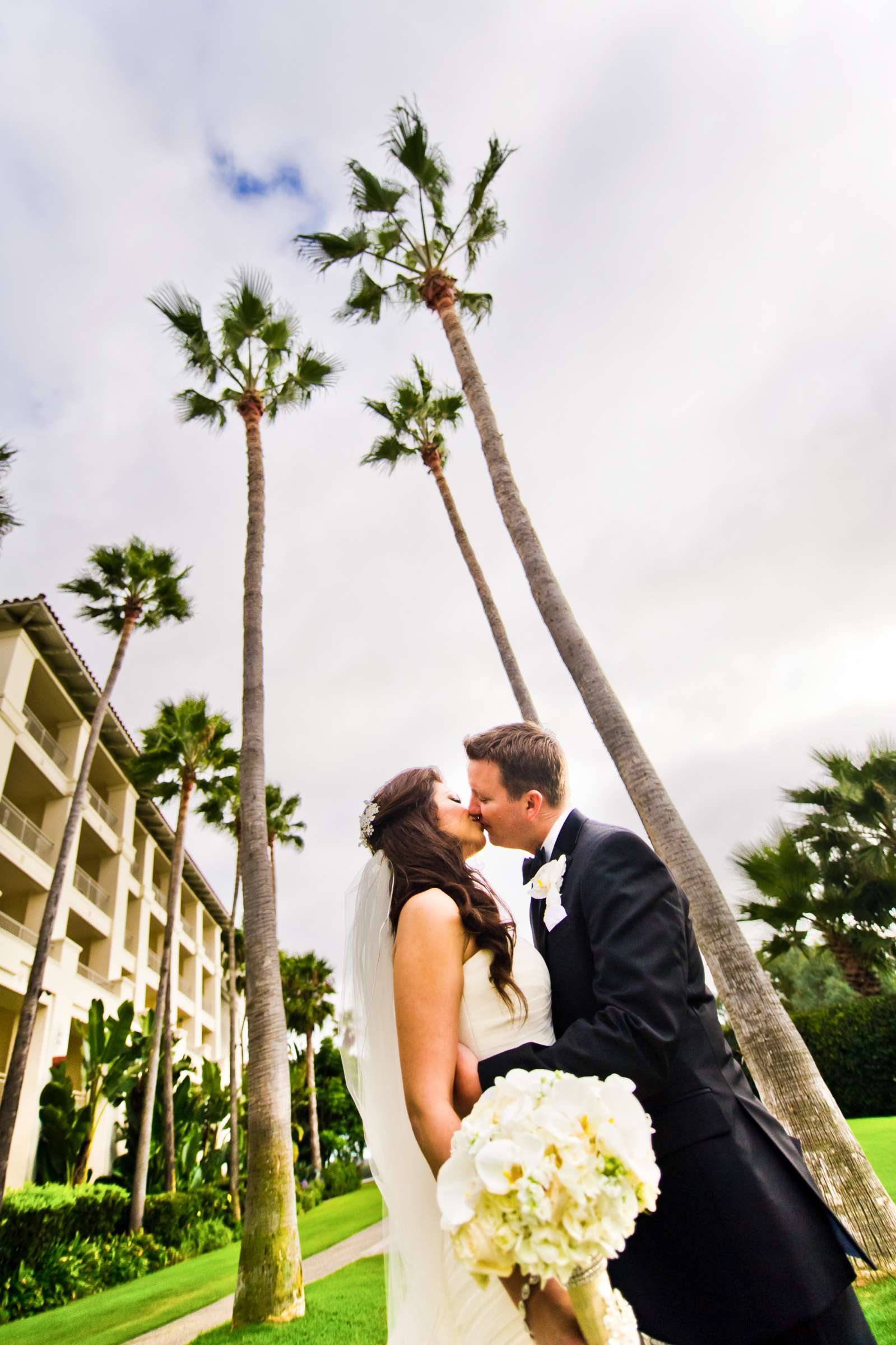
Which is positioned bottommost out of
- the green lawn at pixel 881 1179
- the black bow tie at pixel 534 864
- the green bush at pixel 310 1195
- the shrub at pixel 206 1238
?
the green lawn at pixel 881 1179

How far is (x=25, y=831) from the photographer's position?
21156 mm

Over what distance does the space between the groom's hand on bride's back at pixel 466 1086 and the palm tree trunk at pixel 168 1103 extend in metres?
22.9

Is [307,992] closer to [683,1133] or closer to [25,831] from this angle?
[25,831]

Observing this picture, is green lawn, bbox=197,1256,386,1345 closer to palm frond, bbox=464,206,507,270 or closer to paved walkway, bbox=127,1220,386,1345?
paved walkway, bbox=127,1220,386,1345

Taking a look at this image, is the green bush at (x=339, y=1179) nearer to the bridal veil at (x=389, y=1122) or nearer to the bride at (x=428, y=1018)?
the bridal veil at (x=389, y=1122)

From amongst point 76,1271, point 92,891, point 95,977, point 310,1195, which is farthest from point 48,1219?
point 310,1195

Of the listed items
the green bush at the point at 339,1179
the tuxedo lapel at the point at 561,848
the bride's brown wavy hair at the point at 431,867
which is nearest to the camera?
the bride's brown wavy hair at the point at 431,867

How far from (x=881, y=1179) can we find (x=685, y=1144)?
8253 mm

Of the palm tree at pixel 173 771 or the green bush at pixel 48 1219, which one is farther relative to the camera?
the palm tree at pixel 173 771

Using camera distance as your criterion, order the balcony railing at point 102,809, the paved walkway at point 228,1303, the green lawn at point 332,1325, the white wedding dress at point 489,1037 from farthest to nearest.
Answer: the balcony railing at point 102,809, the paved walkway at point 228,1303, the green lawn at point 332,1325, the white wedding dress at point 489,1037

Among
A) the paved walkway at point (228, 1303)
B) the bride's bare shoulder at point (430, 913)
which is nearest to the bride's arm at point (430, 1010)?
the bride's bare shoulder at point (430, 913)

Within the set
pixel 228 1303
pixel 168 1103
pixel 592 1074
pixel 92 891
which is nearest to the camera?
pixel 592 1074

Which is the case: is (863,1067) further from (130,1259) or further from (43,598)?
(43,598)

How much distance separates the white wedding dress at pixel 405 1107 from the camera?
2211 millimetres
